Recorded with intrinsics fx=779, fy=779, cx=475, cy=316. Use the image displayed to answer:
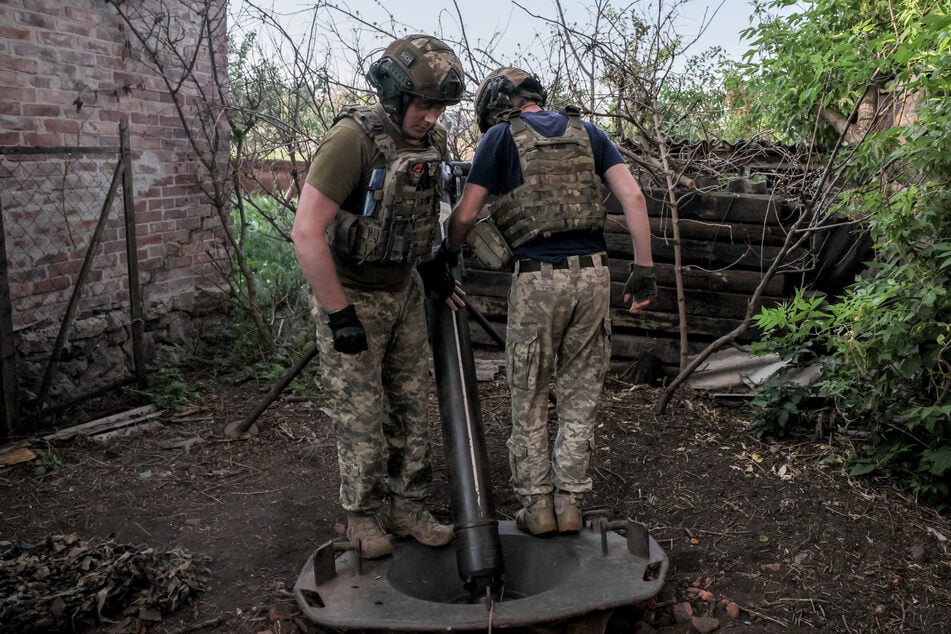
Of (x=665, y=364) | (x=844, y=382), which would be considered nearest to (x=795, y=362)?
(x=844, y=382)

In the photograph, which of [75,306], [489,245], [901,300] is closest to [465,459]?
[489,245]

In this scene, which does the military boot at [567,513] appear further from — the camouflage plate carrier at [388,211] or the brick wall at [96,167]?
the brick wall at [96,167]

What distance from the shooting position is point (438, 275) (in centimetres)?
347

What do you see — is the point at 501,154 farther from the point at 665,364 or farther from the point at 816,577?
the point at 665,364

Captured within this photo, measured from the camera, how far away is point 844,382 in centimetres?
434

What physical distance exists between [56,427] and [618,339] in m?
4.09

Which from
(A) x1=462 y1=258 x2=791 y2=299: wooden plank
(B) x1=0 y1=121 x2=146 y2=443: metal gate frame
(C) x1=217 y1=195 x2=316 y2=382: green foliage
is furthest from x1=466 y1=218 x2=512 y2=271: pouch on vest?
(B) x1=0 y1=121 x2=146 y2=443: metal gate frame

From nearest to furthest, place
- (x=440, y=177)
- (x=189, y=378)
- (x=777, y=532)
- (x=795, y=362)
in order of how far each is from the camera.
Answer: (x=440, y=177) → (x=777, y=532) → (x=795, y=362) → (x=189, y=378)

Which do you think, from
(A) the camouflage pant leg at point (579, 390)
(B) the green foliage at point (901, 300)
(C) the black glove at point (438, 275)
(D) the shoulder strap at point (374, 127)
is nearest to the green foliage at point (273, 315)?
(C) the black glove at point (438, 275)

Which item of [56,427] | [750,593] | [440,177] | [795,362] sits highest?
[440,177]

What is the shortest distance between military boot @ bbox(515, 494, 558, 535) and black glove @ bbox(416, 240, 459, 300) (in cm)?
102

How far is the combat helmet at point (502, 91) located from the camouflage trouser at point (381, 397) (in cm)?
86

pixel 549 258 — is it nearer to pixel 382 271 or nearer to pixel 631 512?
pixel 382 271

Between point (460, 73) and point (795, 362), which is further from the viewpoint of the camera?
point (795, 362)
